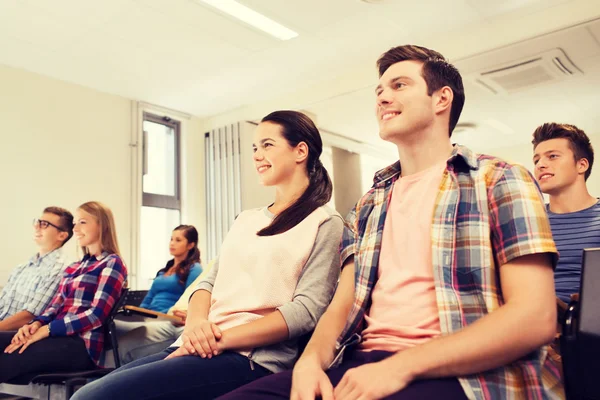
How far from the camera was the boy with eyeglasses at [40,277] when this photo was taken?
2.62m

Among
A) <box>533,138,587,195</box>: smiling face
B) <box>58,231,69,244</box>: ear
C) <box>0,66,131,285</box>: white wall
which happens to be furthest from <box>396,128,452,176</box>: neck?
<box>0,66,131,285</box>: white wall

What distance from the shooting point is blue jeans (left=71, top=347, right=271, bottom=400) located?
1.07m

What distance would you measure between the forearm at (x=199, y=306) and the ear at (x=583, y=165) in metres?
1.60

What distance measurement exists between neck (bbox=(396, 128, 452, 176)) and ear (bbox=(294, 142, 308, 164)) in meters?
0.42

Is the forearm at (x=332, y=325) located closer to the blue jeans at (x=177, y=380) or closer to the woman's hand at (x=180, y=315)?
the blue jeans at (x=177, y=380)

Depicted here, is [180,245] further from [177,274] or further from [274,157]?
[274,157]

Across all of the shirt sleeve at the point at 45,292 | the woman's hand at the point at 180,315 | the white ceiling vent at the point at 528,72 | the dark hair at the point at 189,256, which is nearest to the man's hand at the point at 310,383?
the woman's hand at the point at 180,315

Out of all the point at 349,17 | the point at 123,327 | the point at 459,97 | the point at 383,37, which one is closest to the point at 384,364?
the point at 459,97

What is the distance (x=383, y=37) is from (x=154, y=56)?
1.98m

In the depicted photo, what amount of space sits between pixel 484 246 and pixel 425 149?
317mm

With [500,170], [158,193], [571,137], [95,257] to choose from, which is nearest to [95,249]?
[95,257]

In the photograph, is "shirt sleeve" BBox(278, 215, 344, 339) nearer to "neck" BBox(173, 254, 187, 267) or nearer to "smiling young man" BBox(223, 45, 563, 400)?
"smiling young man" BBox(223, 45, 563, 400)

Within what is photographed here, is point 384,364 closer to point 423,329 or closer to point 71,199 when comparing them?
point 423,329

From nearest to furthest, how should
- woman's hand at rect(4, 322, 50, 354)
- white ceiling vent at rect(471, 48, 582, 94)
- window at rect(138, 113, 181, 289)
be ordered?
woman's hand at rect(4, 322, 50, 354) → white ceiling vent at rect(471, 48, 582, 94) → window at rect(138, 113, 181, 289)
